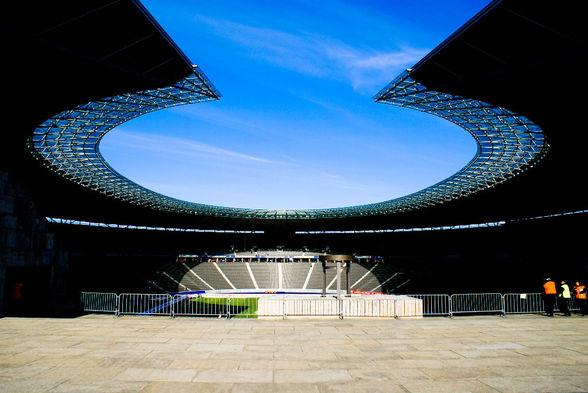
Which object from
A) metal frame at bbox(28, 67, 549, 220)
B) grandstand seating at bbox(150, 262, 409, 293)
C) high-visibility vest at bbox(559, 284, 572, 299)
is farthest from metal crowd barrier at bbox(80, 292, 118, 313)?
grandstand seating at bbox(150, 262, 409, 293)

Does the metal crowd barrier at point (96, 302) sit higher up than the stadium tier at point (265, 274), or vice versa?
the metal crowd barrier at point (96, 302)

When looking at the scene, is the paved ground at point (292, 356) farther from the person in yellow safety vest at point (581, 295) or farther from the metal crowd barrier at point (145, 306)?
the metal crowd barrier at point (145, 306)

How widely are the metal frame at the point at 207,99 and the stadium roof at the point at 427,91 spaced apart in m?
0.11

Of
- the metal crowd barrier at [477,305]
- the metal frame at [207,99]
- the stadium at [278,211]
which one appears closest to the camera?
the stadium at [278,211]

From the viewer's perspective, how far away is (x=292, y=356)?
10.3 metres

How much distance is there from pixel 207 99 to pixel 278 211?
45713mm

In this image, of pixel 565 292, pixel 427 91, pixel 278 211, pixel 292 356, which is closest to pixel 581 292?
pixel 565 292

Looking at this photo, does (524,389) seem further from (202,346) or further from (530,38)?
(530,38)

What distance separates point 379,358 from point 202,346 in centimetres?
519

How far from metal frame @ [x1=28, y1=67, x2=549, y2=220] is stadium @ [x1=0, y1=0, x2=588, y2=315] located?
0.51 feet

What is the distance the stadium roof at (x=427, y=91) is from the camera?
14.5 meters

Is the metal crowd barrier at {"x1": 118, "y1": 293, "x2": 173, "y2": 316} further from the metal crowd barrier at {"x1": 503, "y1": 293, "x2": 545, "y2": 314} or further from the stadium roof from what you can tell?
the metal crowd barrier at {"x1": 503, "y1": 293, "x2": 545, "y2": 314}

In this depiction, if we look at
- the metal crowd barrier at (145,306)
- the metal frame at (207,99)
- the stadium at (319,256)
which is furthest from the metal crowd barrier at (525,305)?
the metal crowd barrier at (145,306)

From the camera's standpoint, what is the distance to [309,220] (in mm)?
74438
